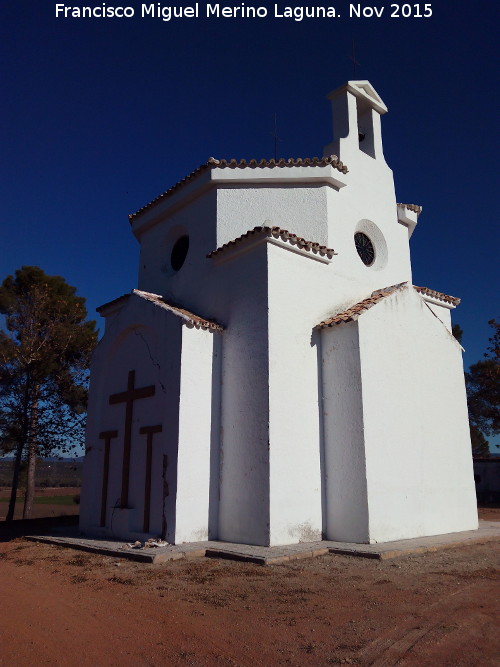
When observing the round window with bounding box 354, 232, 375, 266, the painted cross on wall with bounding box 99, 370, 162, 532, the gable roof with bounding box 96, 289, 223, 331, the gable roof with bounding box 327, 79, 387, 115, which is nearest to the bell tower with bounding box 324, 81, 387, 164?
the gable roof with bounding box 327, 79, 387, 115

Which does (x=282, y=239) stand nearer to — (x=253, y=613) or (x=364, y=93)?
(x=364, y=93)

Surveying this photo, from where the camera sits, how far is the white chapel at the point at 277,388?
832 cm

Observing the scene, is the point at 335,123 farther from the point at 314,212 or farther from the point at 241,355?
the point at 241,355

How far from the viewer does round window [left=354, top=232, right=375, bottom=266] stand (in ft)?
37.5

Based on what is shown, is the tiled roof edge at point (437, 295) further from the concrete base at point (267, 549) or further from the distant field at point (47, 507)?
the distant field at point (47, 507)

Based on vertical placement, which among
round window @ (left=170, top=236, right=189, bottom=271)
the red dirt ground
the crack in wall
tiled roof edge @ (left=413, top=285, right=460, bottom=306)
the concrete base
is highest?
round window @ (left=170, top=236, right=189, bottom=271)

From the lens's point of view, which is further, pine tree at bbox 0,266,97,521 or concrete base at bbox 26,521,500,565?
pine tree at bbox 0,266,97,521

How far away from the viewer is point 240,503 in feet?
27.3

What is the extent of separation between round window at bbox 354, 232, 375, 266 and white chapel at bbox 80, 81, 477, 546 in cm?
26

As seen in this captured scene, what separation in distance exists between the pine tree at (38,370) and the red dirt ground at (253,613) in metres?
9.00

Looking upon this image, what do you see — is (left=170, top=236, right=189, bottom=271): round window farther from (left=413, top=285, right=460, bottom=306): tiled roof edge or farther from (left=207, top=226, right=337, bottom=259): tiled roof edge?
(left=413, top=285, right=460, bottom=306): tiled roof edge

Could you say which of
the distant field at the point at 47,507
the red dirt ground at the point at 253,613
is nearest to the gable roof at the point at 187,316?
the red dirt ground at the point at 253,613

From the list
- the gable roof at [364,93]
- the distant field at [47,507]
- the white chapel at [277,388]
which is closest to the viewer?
the white chapel at [277,388]

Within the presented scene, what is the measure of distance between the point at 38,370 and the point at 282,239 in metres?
9.83
